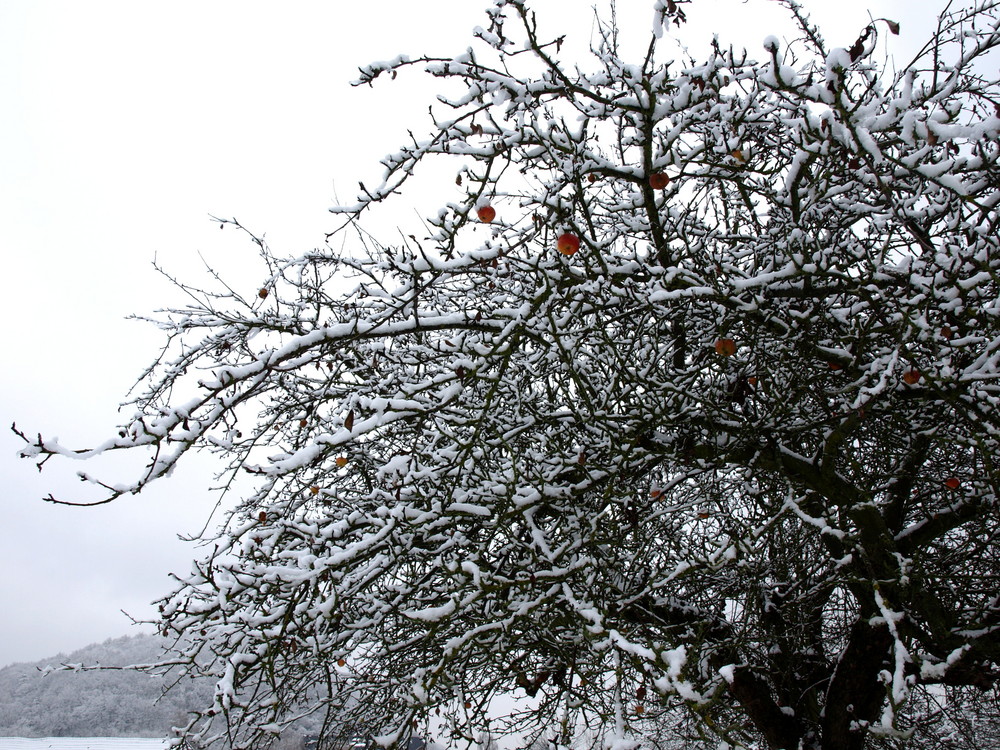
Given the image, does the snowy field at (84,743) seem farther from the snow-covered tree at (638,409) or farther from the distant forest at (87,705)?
the snow-covered tree at (638,409)

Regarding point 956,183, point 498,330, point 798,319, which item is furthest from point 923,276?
point 498,330

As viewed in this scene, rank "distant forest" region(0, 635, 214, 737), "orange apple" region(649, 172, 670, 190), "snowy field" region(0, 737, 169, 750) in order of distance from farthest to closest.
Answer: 1. "distant forest" region(0, 635, 214, 737)
2. "snowy field" region(0, 737, 169, 750)
3. "orange apple" region(649, 172, 670, 190)

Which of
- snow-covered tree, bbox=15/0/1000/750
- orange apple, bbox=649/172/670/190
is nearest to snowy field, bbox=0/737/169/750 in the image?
snow-covered tree, bbox=15/0/1000/750

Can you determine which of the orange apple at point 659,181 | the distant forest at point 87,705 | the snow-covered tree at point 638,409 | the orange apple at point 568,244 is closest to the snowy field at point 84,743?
the distant forest at point 87,705

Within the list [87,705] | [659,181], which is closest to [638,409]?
[659,181]

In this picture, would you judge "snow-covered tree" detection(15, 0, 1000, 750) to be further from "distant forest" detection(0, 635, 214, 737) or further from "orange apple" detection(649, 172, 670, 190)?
"distant forest" detection(0, 635, 214, 737)

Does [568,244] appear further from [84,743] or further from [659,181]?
[84,743]

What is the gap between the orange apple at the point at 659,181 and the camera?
2840 millimetres

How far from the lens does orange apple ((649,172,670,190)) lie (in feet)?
9.32

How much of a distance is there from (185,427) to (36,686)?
8.35 meters

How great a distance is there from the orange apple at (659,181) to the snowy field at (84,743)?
28.0 feet

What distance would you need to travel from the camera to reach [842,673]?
413 centimetres

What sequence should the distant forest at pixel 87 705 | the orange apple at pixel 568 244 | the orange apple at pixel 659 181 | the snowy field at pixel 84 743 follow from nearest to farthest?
the orange apple at pixel 568 244
the orange apple at pixel 659 181
the snowy field at pixel 84 743
the distant forest at pixel 87 705

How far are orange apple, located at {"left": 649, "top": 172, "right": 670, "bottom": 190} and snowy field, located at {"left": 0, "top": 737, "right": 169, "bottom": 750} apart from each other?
8.55 meters
